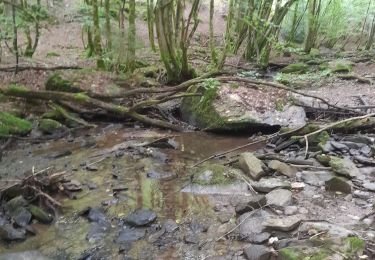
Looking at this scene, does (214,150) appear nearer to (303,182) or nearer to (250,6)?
(303,182)

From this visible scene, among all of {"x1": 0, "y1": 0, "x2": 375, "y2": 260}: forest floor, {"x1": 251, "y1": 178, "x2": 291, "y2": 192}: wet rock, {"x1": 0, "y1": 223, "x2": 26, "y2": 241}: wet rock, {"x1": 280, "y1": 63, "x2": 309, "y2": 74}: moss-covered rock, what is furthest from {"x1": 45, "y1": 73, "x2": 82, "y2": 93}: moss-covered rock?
{"x1": 280, "y1": 63, "x2": 309, "y2": 74}: moss-covered rock

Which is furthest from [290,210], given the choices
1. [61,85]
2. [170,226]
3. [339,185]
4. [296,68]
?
[296,68]

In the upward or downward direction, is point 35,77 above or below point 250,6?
below

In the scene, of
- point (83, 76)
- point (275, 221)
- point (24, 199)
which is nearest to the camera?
point (275, 221)

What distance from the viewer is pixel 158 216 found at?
16.6ft

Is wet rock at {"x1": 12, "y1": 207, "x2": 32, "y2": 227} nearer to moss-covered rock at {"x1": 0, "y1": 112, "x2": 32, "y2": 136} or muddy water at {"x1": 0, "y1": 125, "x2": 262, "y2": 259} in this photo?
muddy water at {"x1": 0, "y1": 125, "x2": 262, "y2": 259}

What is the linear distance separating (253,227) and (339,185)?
163cm

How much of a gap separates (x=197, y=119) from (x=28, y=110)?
13.1ft

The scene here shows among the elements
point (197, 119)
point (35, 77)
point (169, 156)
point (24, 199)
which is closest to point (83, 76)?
point (35, 77)

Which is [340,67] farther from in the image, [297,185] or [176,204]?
[176,204]

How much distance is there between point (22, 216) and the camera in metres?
5.12

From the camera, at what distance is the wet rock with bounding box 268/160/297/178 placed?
5918 mm

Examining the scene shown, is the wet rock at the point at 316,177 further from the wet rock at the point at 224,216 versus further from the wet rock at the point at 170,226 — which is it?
the wet rock at the point at 170,226

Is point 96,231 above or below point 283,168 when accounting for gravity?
below
